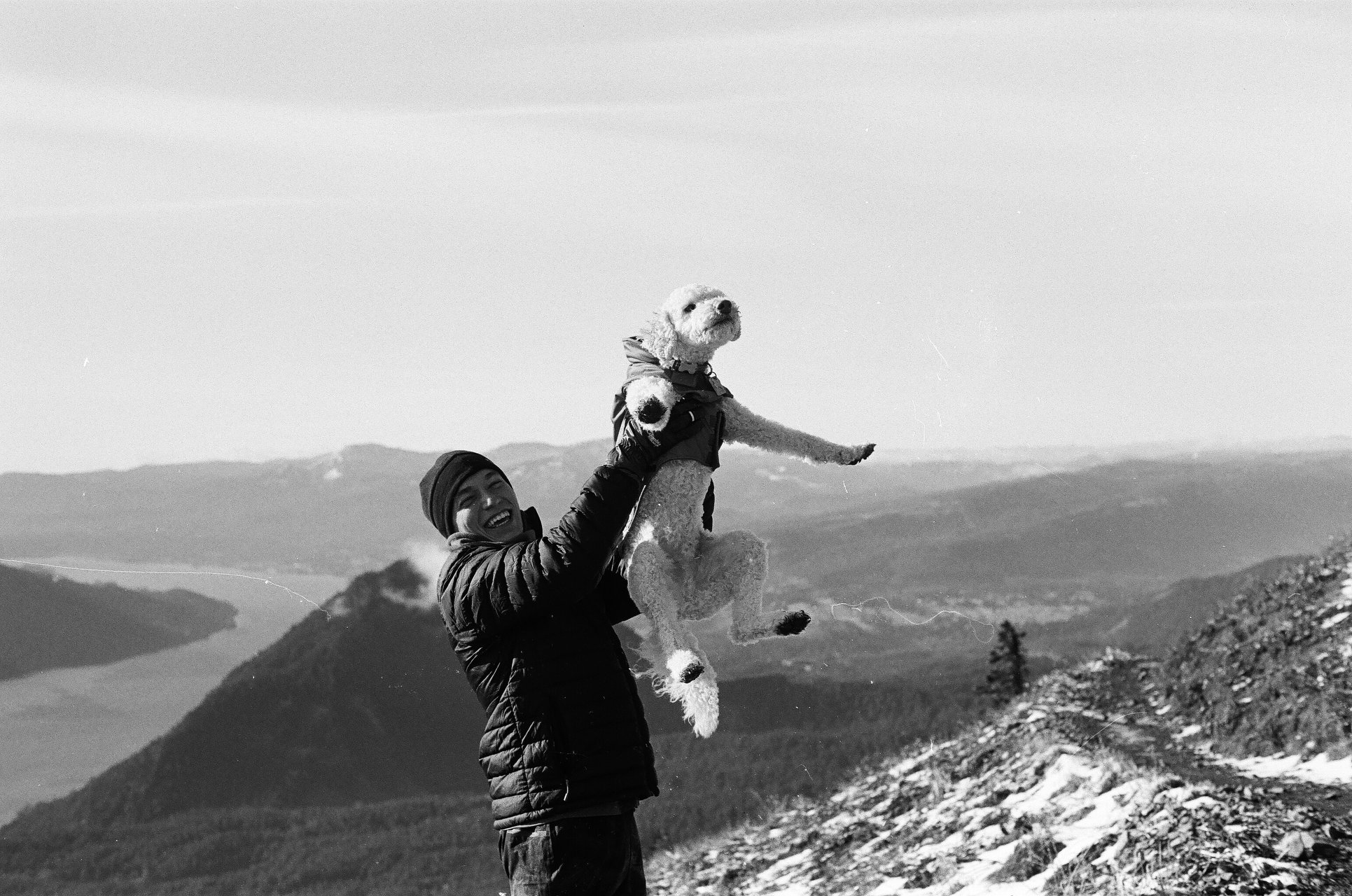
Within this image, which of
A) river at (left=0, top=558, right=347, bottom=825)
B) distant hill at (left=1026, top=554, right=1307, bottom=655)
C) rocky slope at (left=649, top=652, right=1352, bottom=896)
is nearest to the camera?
rocky slope at (left=649, top=652, right=1352, bottom=896)

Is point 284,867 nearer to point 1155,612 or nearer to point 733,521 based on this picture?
point 733,521

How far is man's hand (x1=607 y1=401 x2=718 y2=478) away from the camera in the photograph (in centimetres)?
434

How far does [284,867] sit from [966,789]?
34.4 feet

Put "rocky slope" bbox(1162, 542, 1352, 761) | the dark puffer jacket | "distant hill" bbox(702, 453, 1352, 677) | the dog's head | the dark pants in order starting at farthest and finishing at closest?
1. "distant hill" bbox(702, 453, 1352, 677)
2. "rocky slope" bbox(1162, 542, 1352, 761)
3. the dog's head
4. the dark pants
5. the dark puffer jacket

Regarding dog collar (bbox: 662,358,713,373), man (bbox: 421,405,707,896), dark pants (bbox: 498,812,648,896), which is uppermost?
dog collar (bbox: 662,358,713,373)

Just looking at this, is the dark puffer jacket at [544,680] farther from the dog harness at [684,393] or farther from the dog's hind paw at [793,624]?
the dog's hind paw at [793,624]

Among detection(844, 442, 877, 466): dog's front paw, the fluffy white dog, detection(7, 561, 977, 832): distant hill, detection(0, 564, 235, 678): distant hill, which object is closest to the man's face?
the fluffy white dog

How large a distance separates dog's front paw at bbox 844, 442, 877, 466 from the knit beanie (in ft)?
3.79

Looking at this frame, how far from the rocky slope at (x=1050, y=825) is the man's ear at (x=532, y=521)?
3707 millimetres

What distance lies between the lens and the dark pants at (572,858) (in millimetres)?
4445

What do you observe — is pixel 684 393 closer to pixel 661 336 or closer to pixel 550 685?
pixel 661 336

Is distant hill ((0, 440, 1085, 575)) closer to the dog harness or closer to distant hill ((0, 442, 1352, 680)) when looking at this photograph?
distant hill ((0, 442, 1352, 680))

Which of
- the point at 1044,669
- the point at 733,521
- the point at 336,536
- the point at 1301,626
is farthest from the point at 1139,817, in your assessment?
the point at 336,536

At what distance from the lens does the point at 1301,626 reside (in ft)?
40.8
